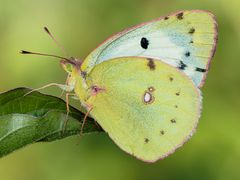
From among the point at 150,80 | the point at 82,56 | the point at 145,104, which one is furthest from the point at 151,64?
the point at 82,56

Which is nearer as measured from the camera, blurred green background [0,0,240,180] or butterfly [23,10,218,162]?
butterfly [23,10,218,162]

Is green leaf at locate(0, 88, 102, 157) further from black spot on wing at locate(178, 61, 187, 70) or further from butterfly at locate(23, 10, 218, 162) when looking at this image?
black spot on wing at locate(178, 61, 187, 70)

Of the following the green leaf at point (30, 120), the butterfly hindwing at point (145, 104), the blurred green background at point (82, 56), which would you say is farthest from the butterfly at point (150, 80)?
the blurred green background at point (82, 56)

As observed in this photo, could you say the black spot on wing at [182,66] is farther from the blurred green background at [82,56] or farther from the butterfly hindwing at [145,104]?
the blurred green background at [82,56]

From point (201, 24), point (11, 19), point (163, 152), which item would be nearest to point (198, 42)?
point (201, 24)

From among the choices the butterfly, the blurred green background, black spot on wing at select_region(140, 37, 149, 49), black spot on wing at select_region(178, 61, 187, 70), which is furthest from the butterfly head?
the blurred green background

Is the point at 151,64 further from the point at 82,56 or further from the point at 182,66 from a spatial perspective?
the point at 82,56

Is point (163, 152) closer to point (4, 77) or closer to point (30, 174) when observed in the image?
point (30, 174)
